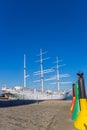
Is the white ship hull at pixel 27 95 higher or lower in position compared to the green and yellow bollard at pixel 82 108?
higher

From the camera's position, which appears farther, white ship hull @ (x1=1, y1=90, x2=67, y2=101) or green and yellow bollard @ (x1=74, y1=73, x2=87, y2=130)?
white ship hull @ (x1=1, y1=90, x2=67, y2=101)

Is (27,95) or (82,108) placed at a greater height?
(27,95)

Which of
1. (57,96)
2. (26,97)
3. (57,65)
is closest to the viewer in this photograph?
(26,97)

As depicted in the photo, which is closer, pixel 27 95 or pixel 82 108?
pixel 82 108

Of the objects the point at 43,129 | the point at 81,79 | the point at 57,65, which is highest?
the point at 57,65

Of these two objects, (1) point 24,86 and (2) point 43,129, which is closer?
(2) point 43,129

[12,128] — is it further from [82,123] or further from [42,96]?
[42,96]

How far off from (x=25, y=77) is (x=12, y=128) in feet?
293

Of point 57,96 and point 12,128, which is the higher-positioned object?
point 57,96

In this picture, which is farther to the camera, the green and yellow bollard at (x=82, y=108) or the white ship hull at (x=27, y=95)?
the white ship hull at (x=27, y=95)

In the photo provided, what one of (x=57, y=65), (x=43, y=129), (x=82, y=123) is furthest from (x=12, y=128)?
(x=57, y=65)

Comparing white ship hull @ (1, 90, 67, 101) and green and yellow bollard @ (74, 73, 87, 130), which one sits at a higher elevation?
white ship hull @ (1, 90, 67, 101)

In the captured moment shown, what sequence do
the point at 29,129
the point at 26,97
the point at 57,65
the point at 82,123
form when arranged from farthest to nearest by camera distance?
the point at 57,65 → the point at 26,97 → the point at 29,129 → the point at 82,123

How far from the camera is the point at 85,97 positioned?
670cm
